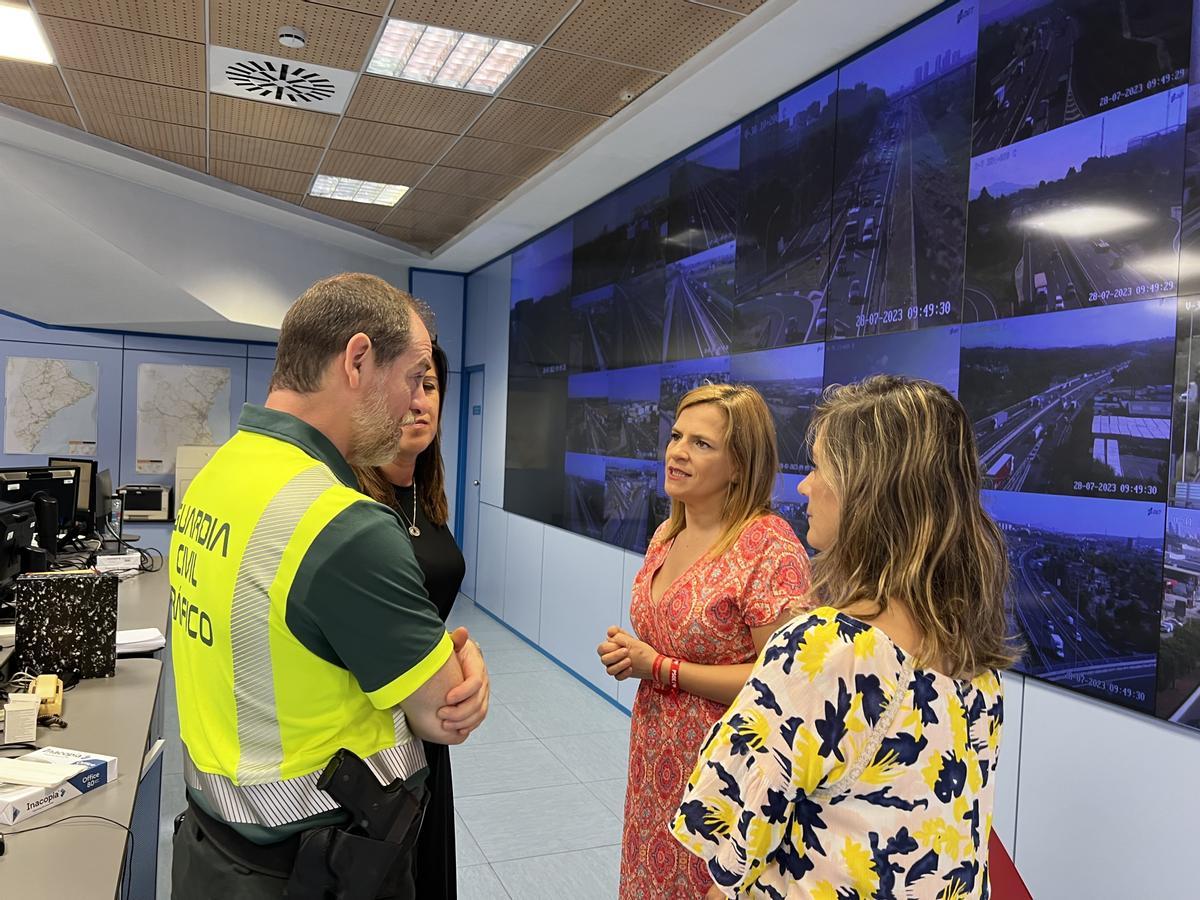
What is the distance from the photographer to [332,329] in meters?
1.23

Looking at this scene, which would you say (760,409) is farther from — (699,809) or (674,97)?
(674,97)

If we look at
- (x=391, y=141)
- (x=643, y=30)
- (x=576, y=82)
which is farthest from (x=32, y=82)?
(x=643, y=30)

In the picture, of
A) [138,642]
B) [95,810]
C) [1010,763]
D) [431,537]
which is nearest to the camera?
[95,810]

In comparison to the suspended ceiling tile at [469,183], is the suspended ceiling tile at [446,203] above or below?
below

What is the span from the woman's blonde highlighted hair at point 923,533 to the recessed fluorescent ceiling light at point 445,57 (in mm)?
3187

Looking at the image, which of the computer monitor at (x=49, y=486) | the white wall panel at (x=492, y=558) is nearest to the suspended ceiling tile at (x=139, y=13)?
the computer monitor at (x=49, y=486)

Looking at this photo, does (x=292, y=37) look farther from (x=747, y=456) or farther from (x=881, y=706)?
(x=881, y=706)

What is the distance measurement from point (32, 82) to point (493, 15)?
2.62m

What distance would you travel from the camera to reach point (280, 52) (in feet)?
12.9

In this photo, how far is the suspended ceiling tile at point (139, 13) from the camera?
351cm

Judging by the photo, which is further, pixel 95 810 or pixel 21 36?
pixel 21 36

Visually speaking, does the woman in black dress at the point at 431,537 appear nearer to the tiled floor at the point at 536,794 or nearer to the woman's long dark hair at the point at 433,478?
the woman's long dark hair at the point at 433,478

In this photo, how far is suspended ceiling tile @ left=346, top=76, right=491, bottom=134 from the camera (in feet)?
14.1

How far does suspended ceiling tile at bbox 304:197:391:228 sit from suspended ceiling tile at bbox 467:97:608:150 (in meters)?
1.95
